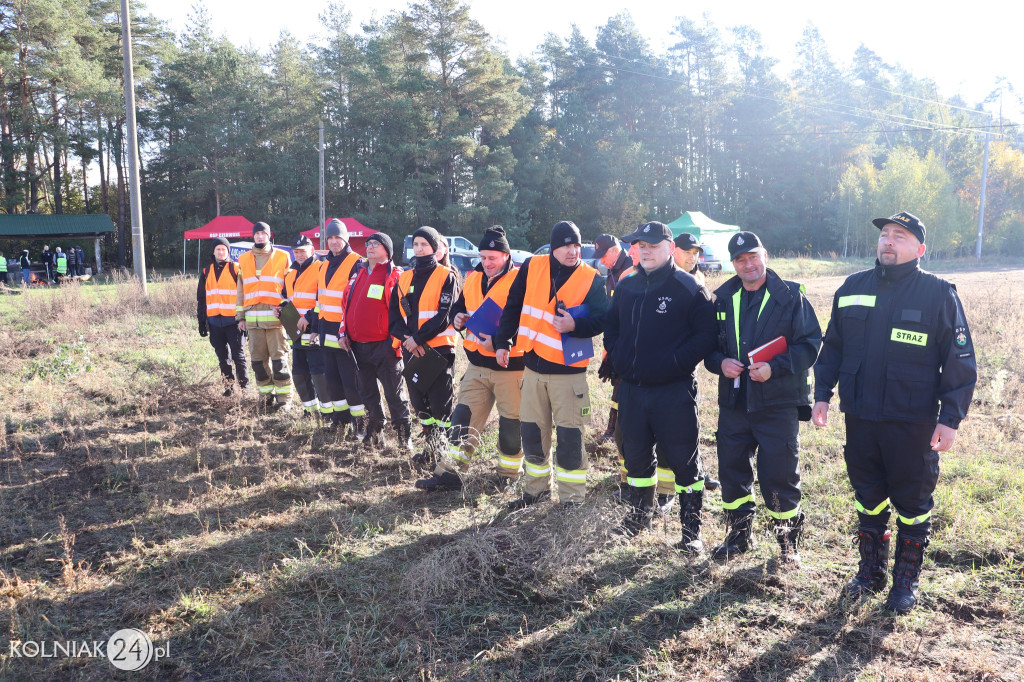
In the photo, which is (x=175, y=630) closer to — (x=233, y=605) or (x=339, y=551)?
(x=233, y=605)

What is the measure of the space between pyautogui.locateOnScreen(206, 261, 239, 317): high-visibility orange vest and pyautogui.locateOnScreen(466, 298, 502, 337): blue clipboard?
413cm

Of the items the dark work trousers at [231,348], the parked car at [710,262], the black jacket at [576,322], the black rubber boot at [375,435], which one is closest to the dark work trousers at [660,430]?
the black jacket at [576,322]

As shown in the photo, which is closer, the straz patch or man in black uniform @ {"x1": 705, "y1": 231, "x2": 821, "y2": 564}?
the straz patch

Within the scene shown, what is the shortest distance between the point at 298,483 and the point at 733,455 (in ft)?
11.1

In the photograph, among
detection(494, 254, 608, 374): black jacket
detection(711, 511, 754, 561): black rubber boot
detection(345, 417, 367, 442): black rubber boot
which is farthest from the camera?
detection(345, 417, 367, 442): black rubber boot

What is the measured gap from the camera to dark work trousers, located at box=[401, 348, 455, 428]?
234 inches

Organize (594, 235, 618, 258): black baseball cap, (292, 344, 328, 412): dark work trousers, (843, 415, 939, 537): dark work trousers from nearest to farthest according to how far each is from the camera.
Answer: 1. (843, 415, 939, 537): dark work trousers
2. (594, 235, 618, 258): black baseball cap
3. (292, 344, 328, 412): dark work trousers

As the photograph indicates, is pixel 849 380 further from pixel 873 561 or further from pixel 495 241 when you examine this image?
pixel 495 241

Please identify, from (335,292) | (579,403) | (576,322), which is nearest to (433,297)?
(335,292)

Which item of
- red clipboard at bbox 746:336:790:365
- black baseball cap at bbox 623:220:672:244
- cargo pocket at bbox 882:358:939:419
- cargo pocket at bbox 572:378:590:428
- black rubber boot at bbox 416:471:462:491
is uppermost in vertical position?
black baseball cap at bbox 623:220:672:244

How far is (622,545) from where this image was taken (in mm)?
4238

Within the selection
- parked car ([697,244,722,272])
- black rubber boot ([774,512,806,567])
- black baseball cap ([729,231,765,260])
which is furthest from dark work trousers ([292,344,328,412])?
parked car ([697,244,722,272])

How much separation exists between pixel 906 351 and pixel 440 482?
3355 millimetres

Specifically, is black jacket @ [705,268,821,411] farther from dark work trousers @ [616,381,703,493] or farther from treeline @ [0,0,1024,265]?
treeline @ [0,0,1024,265]
